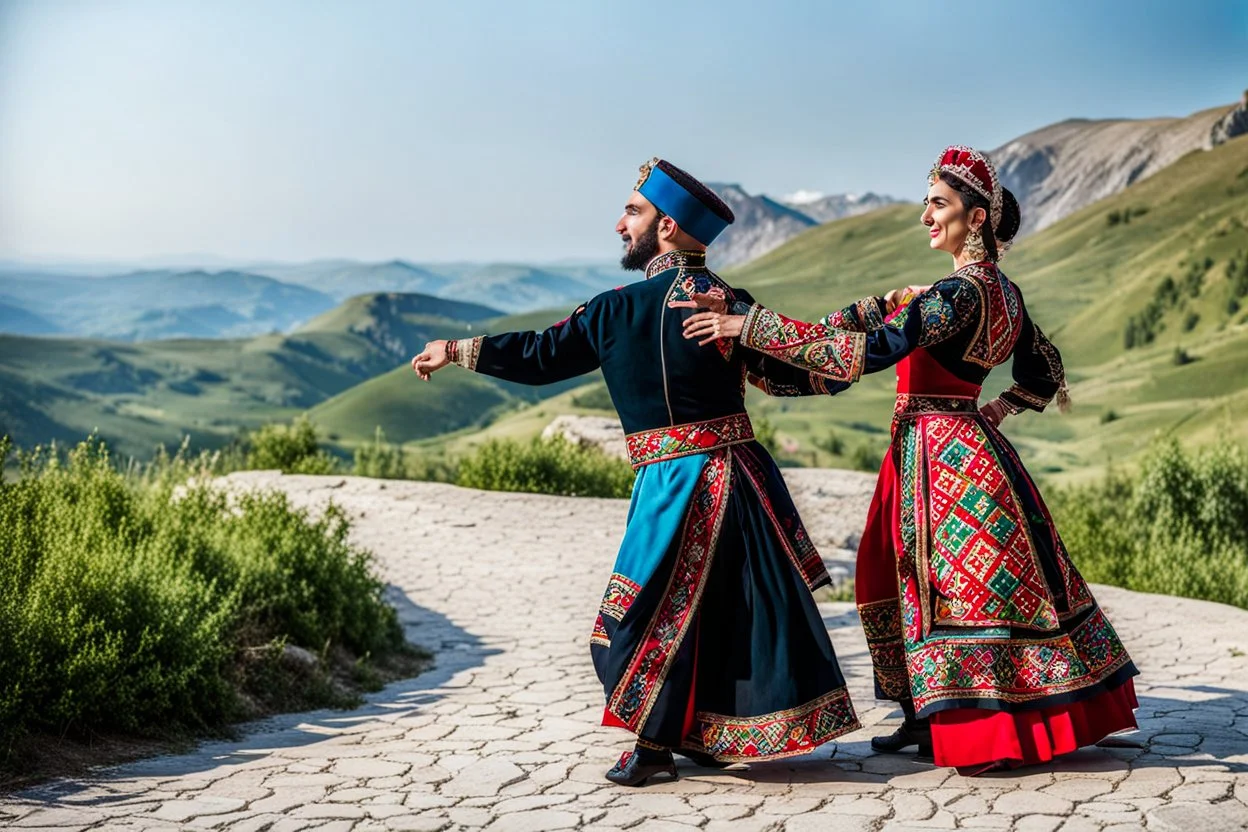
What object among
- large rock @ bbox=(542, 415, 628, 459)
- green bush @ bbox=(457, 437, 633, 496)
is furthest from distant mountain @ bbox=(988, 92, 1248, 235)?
green bush @ bbox=(457, 437, 633, 496)

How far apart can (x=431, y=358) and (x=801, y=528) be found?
4.68 feet

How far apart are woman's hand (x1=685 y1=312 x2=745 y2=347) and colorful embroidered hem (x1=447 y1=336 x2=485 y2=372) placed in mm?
739

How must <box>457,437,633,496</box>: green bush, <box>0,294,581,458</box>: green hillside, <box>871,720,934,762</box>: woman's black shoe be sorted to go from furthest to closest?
<box>0,294,581,458</box>: green hillside
<box>457,437,633,496</box>: green bush
<box>871,720,934,762</box>: woman's black shoe

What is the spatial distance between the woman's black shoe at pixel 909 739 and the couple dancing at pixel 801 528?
17cm

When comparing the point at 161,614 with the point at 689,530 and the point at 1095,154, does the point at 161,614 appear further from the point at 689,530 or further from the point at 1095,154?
the point at 1095,154

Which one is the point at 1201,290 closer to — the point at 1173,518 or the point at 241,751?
the point at 1173,518

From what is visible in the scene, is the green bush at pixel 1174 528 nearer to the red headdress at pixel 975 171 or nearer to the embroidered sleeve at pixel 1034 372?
the embroidered sleeve at pixel 1034 372

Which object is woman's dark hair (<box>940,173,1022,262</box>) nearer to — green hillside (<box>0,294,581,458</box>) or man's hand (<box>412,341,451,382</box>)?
man's hand (<box>412,341,451,382</box>)

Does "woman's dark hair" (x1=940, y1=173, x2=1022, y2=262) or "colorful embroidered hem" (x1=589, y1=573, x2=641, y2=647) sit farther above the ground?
"woman's dark hair" (x1=940, y1=173, x2=1022, y2=262)

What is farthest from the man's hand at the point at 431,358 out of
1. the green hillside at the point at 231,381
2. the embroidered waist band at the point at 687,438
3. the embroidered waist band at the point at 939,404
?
the green hillside at the point at 231,381

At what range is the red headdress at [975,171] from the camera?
425cm

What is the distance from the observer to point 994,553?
13.4 ft

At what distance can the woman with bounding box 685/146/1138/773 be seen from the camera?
13.4 ft

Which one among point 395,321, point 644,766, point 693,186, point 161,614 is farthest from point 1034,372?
point 395,321
